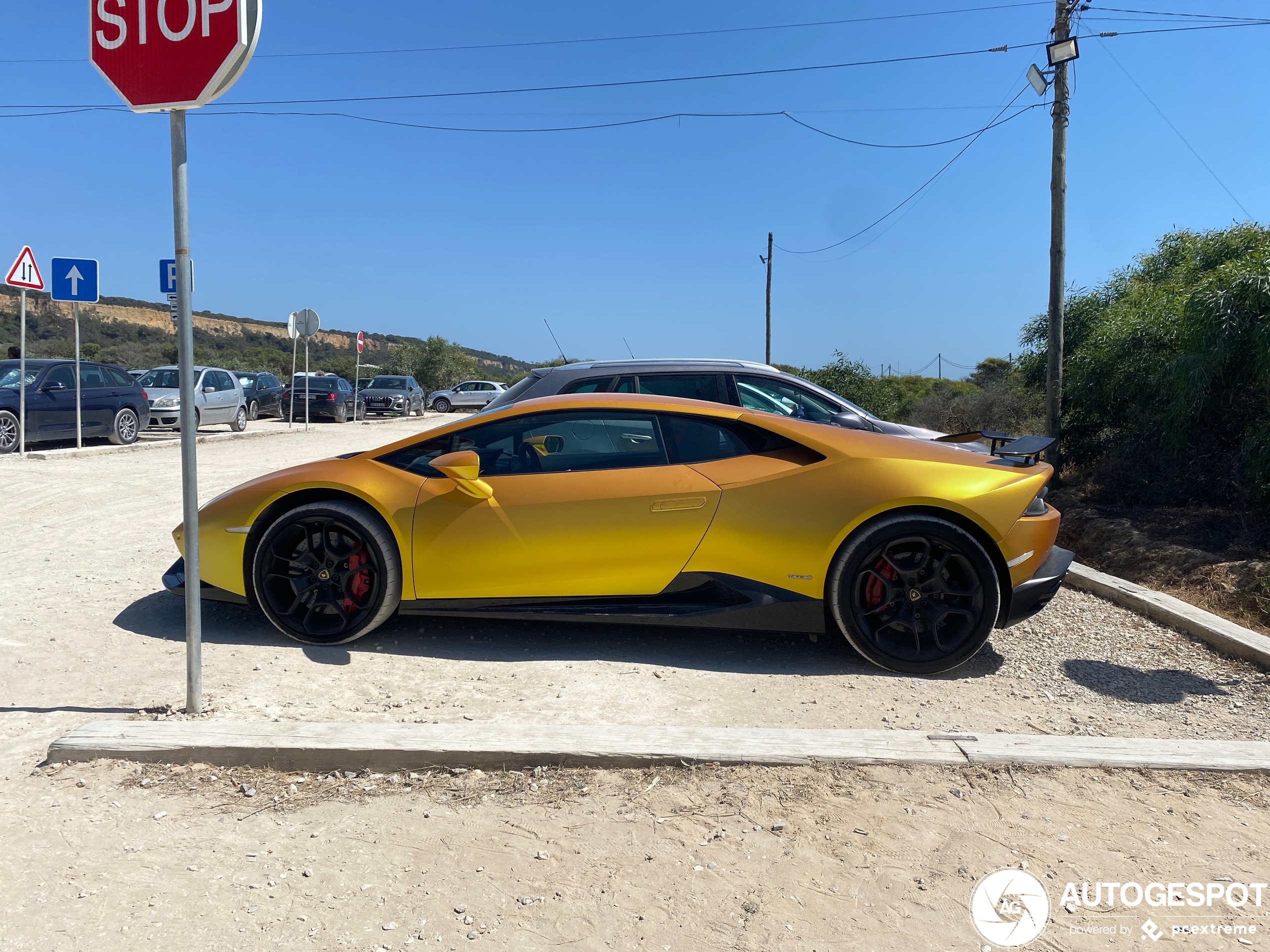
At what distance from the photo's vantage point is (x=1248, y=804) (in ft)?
9.68

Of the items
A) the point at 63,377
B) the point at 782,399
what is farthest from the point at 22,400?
the point at 782,399

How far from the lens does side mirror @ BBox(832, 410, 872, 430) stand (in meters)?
7.33

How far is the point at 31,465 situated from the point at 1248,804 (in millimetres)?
14316

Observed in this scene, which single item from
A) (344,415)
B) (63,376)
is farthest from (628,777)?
(344,415)

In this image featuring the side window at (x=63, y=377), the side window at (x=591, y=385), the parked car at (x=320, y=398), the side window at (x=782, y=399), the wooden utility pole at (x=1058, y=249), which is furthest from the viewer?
the parked car at (x=320, y=398)

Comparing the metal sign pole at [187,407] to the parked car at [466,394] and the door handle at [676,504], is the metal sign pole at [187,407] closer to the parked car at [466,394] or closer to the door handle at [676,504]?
the door handle at [676,504]

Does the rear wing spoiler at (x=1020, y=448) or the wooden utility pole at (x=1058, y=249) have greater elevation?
the wooden utility pole at (x=1058, y=249)

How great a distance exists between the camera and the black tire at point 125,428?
15938 millimetres

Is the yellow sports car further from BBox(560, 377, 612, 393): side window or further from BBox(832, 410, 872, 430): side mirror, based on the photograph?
BBox(832, 410, 872, 430): side mirror

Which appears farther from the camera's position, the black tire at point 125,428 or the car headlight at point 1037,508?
the black tire at point 125,428

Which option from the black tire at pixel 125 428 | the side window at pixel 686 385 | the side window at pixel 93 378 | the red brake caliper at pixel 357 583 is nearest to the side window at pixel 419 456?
the red brake caliper at pixel 357 583

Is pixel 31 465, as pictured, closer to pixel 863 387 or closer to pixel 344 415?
pixel 344 415

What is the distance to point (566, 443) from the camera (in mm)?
4543

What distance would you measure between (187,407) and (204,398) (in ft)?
60.1
